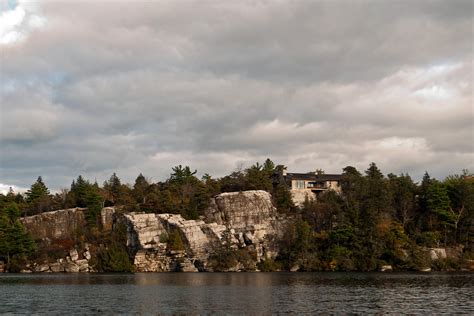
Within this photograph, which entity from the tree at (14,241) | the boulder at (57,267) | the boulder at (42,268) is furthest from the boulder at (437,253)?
the tree at (14,241)

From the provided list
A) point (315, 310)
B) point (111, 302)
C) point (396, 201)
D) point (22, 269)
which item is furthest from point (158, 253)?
point (315, 310)

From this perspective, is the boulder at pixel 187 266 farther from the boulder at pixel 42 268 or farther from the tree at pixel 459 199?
the tree at pixel 459 199

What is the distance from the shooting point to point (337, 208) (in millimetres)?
151500

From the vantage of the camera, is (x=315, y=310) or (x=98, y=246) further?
(x=98, y=246)

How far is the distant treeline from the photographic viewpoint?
452ft

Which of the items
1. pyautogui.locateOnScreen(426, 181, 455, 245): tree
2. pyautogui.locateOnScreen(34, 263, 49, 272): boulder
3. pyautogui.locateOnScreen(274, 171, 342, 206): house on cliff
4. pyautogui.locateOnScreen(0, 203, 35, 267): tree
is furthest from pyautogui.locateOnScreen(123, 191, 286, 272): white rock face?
pyautogui.locateOnScreen(426, 181, 455, 245): tree

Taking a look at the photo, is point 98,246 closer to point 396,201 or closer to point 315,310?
point 396,201

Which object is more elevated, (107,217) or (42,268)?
(107,217)

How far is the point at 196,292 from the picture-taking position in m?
76.6

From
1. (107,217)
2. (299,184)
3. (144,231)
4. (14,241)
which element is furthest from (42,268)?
(299,184)

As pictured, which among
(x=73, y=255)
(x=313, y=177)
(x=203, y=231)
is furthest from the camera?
(x=313, y=177)

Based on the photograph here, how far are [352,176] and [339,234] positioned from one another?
3219cm

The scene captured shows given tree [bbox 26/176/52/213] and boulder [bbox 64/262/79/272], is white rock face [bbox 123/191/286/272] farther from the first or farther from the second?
tree [bbox 26/176/52/213]

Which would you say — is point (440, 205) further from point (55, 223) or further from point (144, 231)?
point (55, 223)
